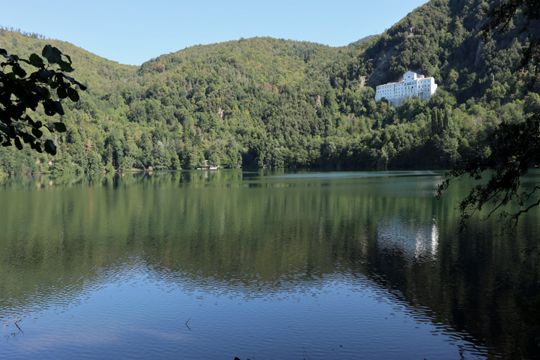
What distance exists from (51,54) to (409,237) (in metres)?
34.5

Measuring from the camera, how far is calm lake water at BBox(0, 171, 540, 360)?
17984 millimetres

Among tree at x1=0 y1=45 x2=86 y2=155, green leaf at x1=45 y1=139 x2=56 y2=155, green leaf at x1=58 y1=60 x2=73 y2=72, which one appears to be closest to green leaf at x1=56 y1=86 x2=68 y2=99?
tree at x1=0 y1=45 x2=86 y2=155

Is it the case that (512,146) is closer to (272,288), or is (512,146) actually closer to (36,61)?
(36,61)

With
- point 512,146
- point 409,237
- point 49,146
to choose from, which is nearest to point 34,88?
point 49,146

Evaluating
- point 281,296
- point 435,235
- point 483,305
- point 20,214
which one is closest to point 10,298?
point 281,296

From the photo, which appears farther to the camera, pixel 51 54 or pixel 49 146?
pixel 49 146

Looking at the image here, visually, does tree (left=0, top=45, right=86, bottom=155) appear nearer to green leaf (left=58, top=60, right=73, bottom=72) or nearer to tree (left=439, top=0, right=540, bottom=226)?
green leaf (left=58, top=60, right=73, bottom=72)

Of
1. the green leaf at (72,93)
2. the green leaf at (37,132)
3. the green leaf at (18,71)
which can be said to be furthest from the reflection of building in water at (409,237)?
the green leaf at (18,71)

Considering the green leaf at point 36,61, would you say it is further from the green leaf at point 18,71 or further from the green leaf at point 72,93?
the green leaf at point 72,93

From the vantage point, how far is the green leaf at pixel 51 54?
4.11 metres

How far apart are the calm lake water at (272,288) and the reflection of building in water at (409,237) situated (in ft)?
0.51

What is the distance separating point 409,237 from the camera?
120 feet

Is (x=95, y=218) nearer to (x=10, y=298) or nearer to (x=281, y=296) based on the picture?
(x=10, y=298)

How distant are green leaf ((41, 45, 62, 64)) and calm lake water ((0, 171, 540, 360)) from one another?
10.7 metres
